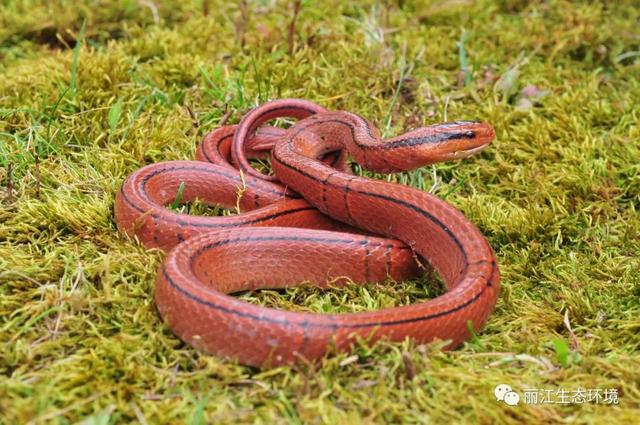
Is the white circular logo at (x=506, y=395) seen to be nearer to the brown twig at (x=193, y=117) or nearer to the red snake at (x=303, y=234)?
the red snake at (x=303, y=234)

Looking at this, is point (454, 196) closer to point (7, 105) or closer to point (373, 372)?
point (373, 372)

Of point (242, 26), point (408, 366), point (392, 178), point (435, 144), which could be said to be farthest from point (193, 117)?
point (408, 366)

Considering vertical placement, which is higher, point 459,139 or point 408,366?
point 459,139

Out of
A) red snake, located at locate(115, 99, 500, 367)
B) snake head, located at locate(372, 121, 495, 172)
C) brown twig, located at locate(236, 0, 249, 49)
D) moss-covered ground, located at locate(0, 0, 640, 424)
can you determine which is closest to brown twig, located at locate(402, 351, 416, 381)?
moss-covered ground, located at locate(0, 0, 640, 424)

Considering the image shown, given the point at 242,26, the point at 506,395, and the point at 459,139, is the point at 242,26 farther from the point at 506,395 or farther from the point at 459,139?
the point at 506,395

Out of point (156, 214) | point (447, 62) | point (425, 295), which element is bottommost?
point (425, 295)

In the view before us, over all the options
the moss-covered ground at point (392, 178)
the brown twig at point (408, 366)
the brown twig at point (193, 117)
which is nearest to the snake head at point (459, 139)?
the moss-covered ground at point (392, 178)

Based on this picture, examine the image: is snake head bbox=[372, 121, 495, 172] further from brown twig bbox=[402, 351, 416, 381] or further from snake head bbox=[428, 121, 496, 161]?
brown twig bbox=[402, 351, 416, 381]

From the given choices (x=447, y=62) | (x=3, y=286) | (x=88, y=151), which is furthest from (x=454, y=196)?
(x=3, y=286)
